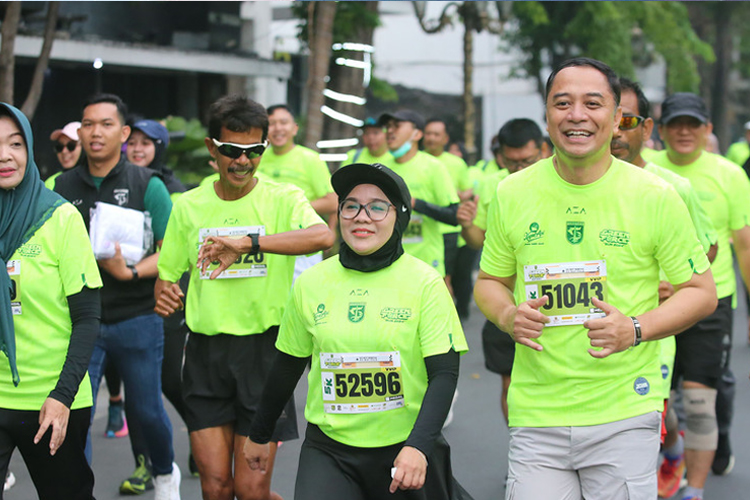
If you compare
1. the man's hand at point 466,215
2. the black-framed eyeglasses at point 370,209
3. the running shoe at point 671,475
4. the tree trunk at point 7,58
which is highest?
the tree trunk at point 7,58

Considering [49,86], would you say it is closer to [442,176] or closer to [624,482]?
[442,176]

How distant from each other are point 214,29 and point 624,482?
1691 centimetres

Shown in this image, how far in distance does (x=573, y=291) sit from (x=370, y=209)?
810 mm

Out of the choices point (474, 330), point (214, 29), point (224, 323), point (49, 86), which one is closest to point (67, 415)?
point (224, 323)

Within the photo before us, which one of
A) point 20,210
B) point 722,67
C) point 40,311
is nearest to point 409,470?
point 40,311

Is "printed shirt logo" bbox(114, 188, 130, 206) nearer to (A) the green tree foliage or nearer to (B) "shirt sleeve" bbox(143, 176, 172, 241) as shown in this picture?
(B) "shirt sleeve" bbox(143, 176, 172, 241)

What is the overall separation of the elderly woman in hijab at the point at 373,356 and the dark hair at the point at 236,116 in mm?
1151

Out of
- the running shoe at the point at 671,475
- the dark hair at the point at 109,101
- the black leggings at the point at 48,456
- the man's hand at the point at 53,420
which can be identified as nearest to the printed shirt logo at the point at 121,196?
the dark hair at the point at 109,101

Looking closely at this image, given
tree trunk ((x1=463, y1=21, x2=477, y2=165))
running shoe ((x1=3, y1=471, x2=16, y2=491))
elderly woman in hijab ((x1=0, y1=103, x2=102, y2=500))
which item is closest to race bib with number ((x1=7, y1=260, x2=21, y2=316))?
elderly woman in hijab ((x1=0, y1=103, x2=102, y2=500))

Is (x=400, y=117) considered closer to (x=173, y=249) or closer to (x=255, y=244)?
(x=173, y=249)

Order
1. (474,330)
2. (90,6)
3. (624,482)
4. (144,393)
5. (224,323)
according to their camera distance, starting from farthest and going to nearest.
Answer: (90,6)
(474,330)
(144,393)
(224,323)
(624,482)

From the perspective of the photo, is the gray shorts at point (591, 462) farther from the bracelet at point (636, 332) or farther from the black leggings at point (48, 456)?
the black leggings at point (48, 456)

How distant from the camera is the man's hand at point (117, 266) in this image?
18.3 ft

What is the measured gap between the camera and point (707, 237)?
501 centimetres
